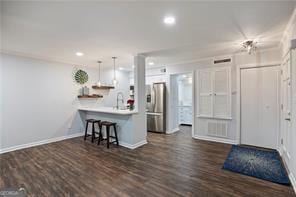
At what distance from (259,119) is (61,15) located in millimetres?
4825

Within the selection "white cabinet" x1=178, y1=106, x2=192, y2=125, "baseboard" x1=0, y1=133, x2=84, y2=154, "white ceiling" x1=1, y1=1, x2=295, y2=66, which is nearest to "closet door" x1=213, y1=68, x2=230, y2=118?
"white ceiling" x1=1, y1=1, x2=295, y2=66

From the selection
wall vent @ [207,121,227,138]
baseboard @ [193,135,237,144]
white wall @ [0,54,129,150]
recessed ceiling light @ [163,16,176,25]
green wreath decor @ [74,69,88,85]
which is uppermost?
recessed ceiling light @ [163,16,176,25]

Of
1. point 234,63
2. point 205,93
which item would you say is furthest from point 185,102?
point 234,63

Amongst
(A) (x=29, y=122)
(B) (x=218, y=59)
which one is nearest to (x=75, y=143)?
(A) (x=29, y=122)

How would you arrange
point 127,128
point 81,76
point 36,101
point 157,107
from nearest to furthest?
1. point 127,128
2. point 36,101
3. point 81,76
4. point 157,107

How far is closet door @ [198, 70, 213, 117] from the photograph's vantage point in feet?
15.9

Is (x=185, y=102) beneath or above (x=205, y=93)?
beneath

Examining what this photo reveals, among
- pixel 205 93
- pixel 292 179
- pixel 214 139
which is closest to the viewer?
pixel 292 179

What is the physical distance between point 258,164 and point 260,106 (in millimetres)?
1644

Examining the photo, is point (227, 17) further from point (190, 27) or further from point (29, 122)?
point (29, 122)

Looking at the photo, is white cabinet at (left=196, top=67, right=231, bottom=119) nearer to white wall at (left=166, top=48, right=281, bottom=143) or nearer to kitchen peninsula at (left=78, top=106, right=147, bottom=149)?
white wall at (left=166, top=48, right=281, bottom=143)

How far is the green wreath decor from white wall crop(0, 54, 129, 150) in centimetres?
16

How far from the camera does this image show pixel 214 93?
4.76m

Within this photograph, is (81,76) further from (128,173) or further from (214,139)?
(214,139)
